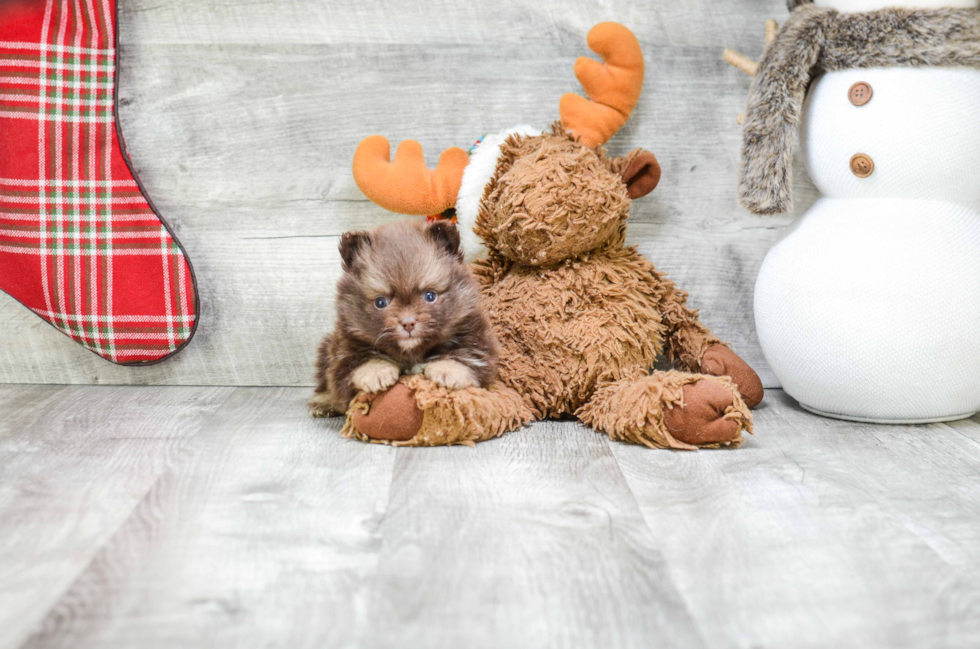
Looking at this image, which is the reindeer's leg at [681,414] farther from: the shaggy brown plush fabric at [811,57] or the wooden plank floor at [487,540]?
the shaggy brown plush fabric at [811,57]

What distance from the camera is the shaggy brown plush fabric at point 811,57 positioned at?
1.34m

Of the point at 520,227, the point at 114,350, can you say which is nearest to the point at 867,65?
the point at 520,227

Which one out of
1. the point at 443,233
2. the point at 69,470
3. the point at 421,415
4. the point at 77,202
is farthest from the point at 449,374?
the point at 77,202

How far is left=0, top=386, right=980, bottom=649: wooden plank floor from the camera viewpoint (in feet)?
2.58

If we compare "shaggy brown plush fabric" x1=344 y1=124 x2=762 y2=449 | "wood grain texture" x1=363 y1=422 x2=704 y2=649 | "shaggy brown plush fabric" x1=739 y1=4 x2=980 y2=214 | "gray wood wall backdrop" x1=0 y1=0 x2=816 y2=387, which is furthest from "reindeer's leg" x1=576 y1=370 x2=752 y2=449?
"gray wood wall backdrop" x1=0 y1=0 x2=816 y2=387

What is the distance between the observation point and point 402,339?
1316 mm

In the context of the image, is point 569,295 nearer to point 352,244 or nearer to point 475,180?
point 475,180

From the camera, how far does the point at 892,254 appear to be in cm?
140

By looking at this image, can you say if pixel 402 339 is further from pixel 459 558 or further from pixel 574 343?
pixel 459 558

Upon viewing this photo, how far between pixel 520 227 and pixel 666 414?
17.0 inches

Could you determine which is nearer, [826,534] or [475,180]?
[826,534]

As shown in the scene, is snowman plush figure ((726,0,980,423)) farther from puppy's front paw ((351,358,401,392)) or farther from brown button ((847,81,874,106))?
puppy's front paw ((351,358,401,392))

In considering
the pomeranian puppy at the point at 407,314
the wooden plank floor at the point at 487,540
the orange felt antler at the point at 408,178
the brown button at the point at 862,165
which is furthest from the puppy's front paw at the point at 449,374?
the brown button at the point at 862,165

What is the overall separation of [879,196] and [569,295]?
607 millimetres
